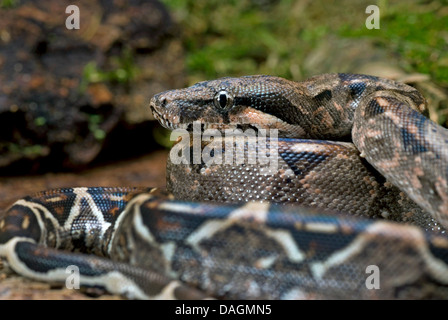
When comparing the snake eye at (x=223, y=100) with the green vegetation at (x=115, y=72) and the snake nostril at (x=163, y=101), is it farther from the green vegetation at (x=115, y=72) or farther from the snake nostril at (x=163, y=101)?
the green vegetation at (x=115, y=72)

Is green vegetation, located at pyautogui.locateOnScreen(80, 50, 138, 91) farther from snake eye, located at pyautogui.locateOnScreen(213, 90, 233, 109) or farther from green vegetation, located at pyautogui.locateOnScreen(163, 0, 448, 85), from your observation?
snake eye, located at pyautogui.locateOnScreen(213, 90, 233, 109)

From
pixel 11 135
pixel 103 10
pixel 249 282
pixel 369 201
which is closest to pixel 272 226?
pixel 249 282

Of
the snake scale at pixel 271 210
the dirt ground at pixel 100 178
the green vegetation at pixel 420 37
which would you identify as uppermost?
the green vegetation at pixel 420 37

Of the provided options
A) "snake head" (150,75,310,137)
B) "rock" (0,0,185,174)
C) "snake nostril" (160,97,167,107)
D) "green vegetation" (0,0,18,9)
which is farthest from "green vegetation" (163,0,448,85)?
"snake nostril" (160,97,167,107)

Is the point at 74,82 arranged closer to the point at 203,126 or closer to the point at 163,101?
the point at 163,101

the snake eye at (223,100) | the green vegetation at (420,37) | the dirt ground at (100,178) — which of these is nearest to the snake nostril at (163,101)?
the snake eye at (223,100)

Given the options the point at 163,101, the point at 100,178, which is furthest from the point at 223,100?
the point at 100,178

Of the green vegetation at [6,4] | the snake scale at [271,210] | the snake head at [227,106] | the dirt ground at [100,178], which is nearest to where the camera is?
the snake scale at [271,210]

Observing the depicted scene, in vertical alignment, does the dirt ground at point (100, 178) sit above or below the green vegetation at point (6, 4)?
below
